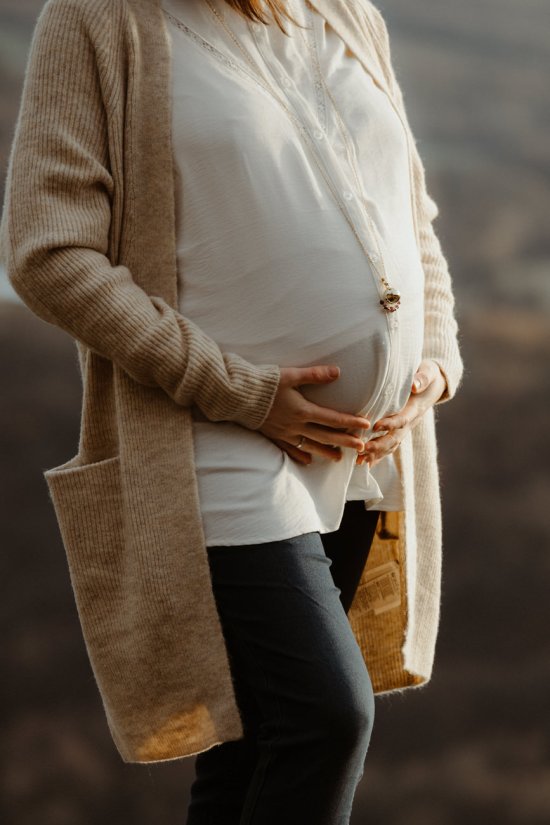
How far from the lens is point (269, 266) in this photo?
99 cm

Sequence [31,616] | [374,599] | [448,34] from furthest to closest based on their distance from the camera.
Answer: [448,34] < [31,616] < [374,599]

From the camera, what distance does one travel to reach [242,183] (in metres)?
0.98

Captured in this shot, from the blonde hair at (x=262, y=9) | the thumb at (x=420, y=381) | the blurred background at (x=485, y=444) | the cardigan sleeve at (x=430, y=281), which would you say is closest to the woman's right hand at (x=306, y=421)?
the thumb at (x=420, y=381)

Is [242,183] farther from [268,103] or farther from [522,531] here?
[522,531]

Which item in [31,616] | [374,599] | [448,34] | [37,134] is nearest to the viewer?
[37,134]

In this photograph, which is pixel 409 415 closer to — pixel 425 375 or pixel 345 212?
pixel 425 375

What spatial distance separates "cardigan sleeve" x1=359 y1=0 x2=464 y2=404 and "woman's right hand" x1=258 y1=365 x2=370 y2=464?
22 centimetres

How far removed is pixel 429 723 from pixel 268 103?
1439 millimetres

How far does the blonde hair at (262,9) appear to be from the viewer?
1.07 m

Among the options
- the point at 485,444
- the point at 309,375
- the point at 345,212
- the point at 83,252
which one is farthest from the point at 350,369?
the point at 485,444

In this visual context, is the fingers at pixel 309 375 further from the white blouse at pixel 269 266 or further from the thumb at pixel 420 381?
the thumb at pixel 420 381

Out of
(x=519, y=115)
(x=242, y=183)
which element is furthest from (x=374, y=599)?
(x=519, y=115)

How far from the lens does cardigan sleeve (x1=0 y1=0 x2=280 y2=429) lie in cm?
93

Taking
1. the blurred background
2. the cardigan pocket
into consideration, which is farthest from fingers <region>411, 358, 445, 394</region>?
the blurred background
